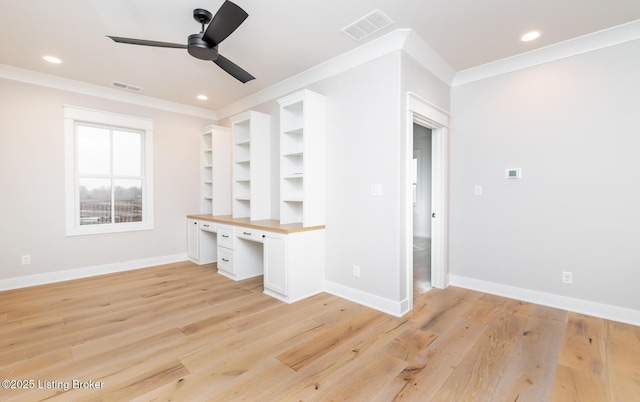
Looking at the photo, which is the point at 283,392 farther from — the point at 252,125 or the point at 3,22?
the point at 3,22

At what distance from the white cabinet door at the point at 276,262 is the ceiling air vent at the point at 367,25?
82.7 inches

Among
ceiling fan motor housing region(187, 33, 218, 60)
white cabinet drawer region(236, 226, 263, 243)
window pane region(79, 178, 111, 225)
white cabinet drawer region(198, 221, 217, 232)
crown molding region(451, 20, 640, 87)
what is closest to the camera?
ceiling fan motor housing region(187, 33, 218, 60)

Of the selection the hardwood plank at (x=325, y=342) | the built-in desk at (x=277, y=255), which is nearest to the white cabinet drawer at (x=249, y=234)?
the built-in desk at (x=277, y=255)

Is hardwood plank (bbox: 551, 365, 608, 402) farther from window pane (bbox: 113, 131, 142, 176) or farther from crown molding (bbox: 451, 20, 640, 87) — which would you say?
window pane (bbox: 113, 131, 142, 176)

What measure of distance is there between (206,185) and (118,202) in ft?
4.40

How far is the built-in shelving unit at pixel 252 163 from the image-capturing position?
3.97m

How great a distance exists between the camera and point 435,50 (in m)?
2.94

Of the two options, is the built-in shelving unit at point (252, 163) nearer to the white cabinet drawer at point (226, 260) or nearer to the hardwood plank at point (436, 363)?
the white cabinet drawer at point (226, 260)

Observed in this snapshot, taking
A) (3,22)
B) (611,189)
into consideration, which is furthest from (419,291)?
(3,22)

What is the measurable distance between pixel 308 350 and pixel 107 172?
4008 millimetres

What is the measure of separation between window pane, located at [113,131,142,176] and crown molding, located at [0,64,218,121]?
0.52 m

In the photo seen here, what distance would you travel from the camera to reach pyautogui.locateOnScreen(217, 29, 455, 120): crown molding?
2.68 meters

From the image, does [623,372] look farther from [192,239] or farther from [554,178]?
[192,239]

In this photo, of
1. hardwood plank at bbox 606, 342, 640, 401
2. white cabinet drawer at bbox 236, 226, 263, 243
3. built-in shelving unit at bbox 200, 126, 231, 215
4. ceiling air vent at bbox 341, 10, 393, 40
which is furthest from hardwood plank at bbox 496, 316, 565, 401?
built-in shelving unit at bbox 200, 126, 231, 215
